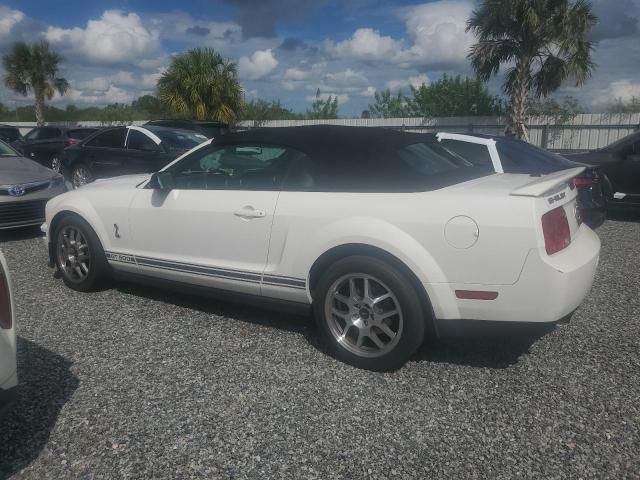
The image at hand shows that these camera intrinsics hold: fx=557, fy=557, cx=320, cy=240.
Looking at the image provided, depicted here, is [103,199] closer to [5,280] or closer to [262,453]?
[5,280]

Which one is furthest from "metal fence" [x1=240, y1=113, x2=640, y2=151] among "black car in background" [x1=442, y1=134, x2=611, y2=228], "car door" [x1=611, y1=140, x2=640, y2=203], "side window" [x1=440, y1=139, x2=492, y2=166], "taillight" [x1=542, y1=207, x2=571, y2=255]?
"taillight" [x1=542, y1=207, x2=571, y2=255]

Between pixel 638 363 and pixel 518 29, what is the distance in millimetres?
16360

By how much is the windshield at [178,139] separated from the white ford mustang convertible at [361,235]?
524cm

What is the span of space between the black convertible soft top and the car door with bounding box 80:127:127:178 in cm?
675

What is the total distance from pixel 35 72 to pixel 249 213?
33.9 metres

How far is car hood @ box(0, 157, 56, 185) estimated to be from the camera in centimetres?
756

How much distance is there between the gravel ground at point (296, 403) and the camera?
2.61 m

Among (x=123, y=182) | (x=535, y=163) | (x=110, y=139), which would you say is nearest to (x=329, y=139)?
(x=123, y=182)

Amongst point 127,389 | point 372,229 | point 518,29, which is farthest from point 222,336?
point 518,29

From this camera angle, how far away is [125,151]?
10195 mm

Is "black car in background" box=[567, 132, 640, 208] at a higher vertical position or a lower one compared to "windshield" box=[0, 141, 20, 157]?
lower

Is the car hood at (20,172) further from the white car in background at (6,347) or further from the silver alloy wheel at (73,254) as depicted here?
the white car in background at (6,347)

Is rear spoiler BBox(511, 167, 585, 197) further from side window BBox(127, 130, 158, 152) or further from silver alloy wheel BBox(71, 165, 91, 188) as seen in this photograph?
silver alloy wheel BBox(71, 165, 91, 188)

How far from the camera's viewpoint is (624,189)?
895 centimetres
